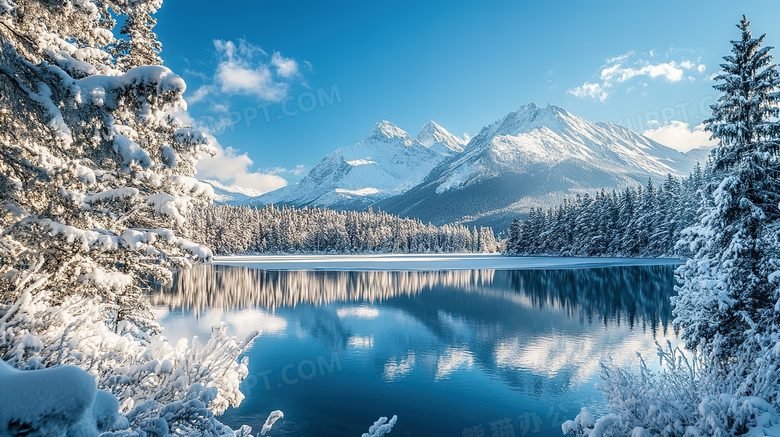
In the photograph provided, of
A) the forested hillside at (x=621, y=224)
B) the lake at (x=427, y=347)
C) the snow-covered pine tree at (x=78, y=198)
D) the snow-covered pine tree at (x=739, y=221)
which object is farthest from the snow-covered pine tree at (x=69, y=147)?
the forested hillside at (x=621, y=224)

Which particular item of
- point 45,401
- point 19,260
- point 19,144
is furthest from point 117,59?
point 45,401

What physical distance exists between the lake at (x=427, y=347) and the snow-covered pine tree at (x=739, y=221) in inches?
150

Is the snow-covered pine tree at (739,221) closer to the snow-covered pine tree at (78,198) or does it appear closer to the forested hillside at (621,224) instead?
the snow-covered pine tree at (78,198)

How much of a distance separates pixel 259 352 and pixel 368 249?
11146cm

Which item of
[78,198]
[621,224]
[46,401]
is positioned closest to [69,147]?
[78,198]

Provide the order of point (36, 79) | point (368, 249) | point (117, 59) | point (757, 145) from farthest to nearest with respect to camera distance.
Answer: point (368, 249)
point (757, 145)
point (117, 59)
point (36, 79)

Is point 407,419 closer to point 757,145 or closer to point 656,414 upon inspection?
point 656,414

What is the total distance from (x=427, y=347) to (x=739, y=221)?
13631 mm

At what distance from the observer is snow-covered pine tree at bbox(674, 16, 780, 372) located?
11453mm

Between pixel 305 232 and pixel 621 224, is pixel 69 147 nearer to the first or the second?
pixel 621 224

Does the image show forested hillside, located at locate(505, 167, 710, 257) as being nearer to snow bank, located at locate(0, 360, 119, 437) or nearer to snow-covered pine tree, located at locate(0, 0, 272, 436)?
snow-covered pine tree, located at locate(0, 0, 272, 436)

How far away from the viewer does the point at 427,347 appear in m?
20.8

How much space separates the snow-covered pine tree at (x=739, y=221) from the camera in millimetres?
11453

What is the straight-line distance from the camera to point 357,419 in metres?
12.7
